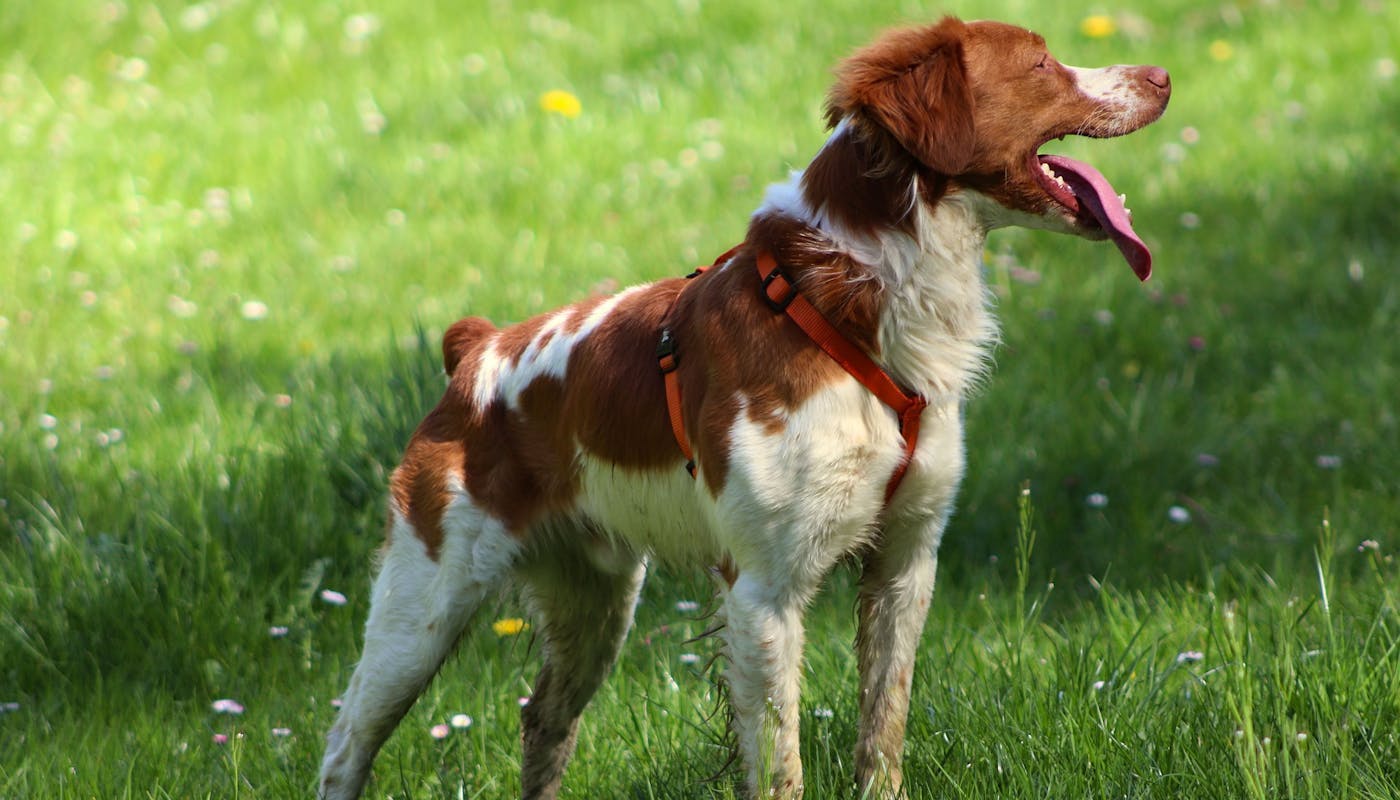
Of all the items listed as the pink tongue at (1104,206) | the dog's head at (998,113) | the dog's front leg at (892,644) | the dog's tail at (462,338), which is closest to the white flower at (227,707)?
the dog's tail at (462,338)

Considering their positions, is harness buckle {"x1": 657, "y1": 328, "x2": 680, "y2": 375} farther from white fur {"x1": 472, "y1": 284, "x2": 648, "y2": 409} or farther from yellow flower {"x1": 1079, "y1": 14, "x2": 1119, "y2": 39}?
yellow flower {"x1": 1079, "y1": 14, "x2": 1119, "y2": 39}

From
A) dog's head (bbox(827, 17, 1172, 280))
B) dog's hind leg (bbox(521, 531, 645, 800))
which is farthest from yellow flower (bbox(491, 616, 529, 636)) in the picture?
dog's head (bbox(827, 17, 1172, 280))

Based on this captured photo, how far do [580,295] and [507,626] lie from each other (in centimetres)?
210

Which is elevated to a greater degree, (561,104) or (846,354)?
(846,354)

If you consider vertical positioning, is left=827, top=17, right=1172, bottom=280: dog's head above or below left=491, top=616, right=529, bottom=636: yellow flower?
above

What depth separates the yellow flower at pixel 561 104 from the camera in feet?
25.7

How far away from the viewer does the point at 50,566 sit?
13.4 feet

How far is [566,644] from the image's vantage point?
11.5ft

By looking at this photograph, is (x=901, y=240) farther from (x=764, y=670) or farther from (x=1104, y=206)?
(x=764, y=670)

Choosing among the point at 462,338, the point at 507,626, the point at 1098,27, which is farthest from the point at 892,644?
the point at 1098,27

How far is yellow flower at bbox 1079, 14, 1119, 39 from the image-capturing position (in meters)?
8.27

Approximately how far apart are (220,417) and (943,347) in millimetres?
2986

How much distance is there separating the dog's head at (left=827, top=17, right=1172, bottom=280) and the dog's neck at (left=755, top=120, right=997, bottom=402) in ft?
0.12

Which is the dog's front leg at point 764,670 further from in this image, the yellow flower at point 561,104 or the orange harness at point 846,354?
the yellow flower at point 561,104
